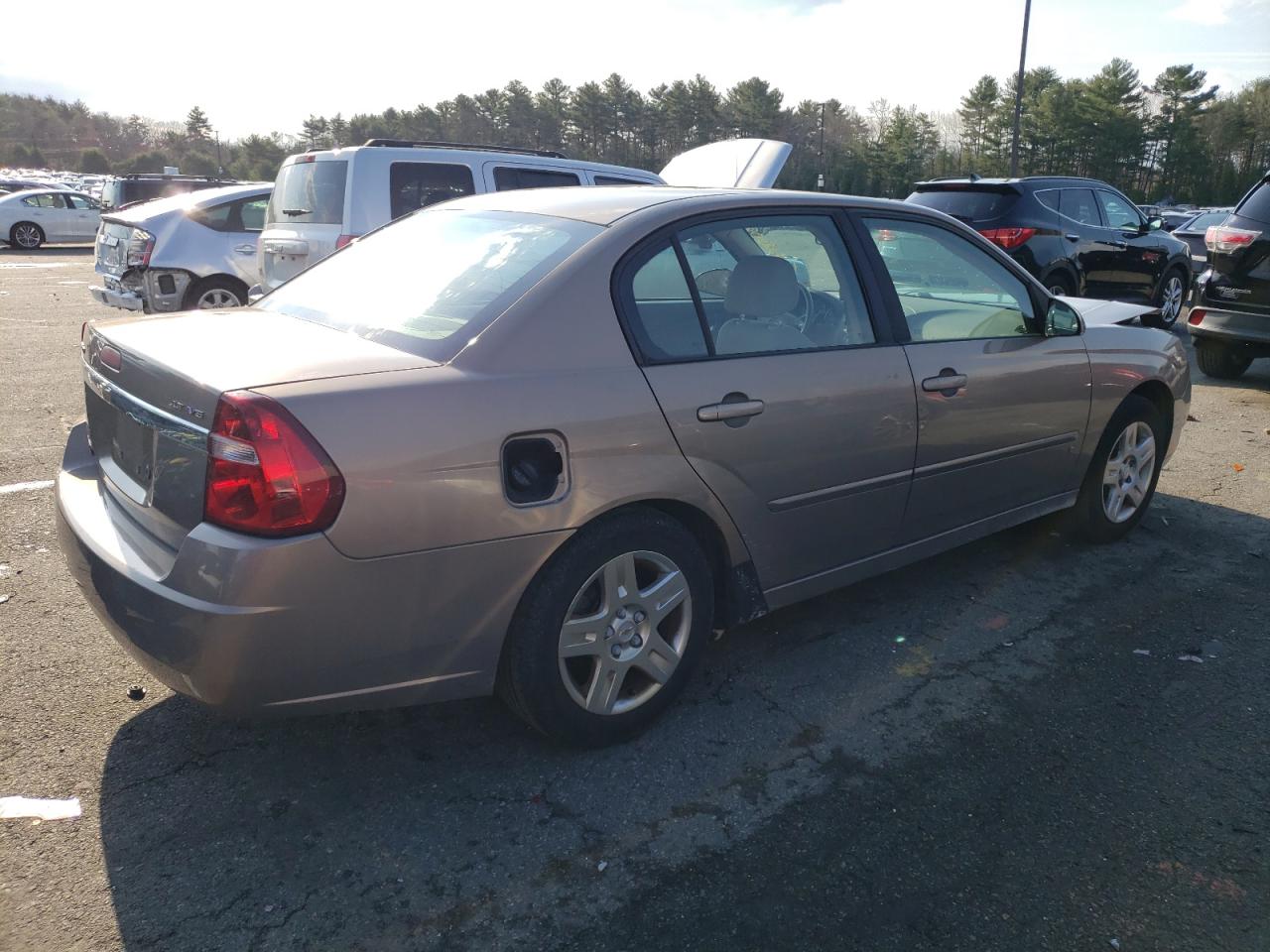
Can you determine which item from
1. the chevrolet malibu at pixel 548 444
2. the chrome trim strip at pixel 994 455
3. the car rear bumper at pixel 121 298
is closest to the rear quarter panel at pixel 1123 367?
the chrome trim strip at pixel 994 455

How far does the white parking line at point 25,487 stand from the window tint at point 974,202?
8873 millimetres

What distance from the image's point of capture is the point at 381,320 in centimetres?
297

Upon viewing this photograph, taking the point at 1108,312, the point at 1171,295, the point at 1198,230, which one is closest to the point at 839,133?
the point at 1198,230

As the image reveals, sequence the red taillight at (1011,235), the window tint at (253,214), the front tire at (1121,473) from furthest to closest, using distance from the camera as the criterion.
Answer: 1. the red taillight at (1011,235)
2. the window tint at (253,214)
3. the front tire at (1121,473)

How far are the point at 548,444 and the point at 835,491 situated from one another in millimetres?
1195

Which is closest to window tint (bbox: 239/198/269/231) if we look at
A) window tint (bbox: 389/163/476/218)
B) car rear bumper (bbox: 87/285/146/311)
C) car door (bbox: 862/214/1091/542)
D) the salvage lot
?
car rear bumper (bbox: 87/285/146/311)

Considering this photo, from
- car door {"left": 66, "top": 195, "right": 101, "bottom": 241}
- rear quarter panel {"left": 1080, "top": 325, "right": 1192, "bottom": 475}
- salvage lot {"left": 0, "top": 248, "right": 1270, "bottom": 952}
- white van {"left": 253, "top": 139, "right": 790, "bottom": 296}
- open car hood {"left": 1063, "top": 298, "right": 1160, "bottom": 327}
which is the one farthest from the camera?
car door {"left": 66, "top": 195, "right": 101, "bottom": 241}

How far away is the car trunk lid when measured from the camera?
2.44m

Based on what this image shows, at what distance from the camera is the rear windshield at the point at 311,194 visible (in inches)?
296

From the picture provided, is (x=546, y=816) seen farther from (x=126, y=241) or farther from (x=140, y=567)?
(x=126, y=241)

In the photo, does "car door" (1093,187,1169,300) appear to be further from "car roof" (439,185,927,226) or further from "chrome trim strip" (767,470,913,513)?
"chrome trim strip" (767,470,913,513)

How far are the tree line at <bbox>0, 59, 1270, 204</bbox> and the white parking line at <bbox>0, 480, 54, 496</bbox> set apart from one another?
4474cm

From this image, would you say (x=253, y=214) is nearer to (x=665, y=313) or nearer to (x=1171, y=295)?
(x=665, y=313)

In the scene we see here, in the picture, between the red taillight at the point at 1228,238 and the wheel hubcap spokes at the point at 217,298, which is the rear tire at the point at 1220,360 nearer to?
the red taillight at the point at 1228,238
